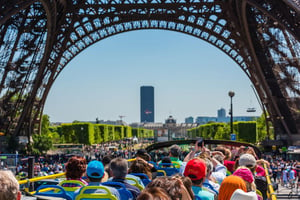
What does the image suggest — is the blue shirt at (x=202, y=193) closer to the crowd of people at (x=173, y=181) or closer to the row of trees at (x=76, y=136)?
the crowd of people at (x=173, y=181)

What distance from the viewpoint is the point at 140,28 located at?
4825 centimetres

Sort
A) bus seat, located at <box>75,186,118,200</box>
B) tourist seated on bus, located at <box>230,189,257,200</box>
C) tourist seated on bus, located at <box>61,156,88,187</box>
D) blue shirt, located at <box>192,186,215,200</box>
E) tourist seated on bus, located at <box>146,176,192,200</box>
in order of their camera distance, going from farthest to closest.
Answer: tourist seated on bus, located at <box>61,156,88,187</box>
blue shirt, located at <box>192,186,215,200</box>
bus seat, located at <box>75,186,118,200</box>
tourist seated on bus, located at <box>230,189,257,200</box>
tourist seated on bus, located at <box>146,176,192,200</box>

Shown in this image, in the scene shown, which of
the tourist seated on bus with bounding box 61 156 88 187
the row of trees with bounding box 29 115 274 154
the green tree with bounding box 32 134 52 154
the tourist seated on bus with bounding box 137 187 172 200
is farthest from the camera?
the row of trees with bounding box 29 115 274 154

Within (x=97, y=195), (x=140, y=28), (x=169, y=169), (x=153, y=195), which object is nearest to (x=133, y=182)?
(x=97, y=195)

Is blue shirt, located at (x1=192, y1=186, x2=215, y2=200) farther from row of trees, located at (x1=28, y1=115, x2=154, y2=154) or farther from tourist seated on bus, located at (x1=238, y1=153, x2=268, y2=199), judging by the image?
row of trees, located at (x1=28, y1=115, x2=154, y2=154)

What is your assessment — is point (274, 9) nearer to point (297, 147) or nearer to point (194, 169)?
point (297, 147)

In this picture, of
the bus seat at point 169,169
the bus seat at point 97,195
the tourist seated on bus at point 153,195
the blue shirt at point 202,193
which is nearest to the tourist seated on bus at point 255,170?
the bus seat at point 169,169

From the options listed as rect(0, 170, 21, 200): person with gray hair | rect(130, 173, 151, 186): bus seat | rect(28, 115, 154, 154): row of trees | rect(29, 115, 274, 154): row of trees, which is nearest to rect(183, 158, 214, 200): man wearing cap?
rect(130, 173, 151, 186): bus seat

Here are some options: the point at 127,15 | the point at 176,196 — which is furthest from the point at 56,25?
the point at 176,196

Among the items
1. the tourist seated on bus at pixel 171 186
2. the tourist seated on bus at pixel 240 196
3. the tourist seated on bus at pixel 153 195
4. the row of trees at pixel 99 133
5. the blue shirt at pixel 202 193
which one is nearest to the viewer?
the tourist seated on bus at pixel 153 195

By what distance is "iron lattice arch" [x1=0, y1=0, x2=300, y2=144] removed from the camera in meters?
35.1

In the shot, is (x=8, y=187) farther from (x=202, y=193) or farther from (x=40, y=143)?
(x=40, y=143)

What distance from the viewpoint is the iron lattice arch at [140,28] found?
115 feet

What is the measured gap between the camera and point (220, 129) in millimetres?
86562
